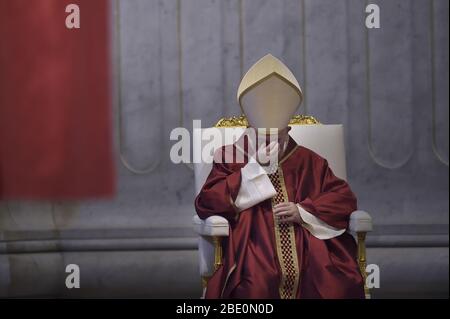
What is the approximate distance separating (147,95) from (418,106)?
152 cm

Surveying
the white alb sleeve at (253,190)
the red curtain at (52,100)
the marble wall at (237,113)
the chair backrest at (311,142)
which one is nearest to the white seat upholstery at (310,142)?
the chair backrest at (311,142)

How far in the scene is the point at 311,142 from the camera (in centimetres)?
441

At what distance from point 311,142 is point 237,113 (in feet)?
3.55

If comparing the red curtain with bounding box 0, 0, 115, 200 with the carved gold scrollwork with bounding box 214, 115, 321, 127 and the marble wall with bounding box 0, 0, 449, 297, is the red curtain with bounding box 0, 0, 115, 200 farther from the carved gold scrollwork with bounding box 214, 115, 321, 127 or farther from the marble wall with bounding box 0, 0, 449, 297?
the carved gold scrollwork with bounding box 214, 115, 321, 127

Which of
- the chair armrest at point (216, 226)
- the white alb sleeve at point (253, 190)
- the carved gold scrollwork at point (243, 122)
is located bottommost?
the chair armrest at point (216, 226)

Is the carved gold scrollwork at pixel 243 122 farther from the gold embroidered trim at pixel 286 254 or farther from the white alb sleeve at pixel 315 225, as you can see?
the white alb sleeve at pixel 315 225

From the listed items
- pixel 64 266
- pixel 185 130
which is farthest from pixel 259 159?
pixel 64 266

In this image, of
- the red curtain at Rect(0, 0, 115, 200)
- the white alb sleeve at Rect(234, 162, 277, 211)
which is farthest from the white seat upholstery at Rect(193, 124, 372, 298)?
the red curtain at Rect(0, 0, 115, 200)

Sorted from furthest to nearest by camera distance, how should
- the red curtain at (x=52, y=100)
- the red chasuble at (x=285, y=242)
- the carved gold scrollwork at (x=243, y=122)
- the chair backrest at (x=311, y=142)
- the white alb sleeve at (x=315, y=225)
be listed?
1. the red curtain at (x=52, y=100)
2. the carved gold scrollwork at (x=243, y=122)
3. the chair backrest at (x=311, y=142)
4. the white alb sleeve at (x=315, y=225)
5. the red chasuble at (x=285, y=242)

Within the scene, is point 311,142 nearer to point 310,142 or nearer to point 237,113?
point 310,142

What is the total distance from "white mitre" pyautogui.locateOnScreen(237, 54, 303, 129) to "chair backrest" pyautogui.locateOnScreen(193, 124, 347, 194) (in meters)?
0.44

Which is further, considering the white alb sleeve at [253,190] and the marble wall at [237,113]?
the marble wall at [237,113]

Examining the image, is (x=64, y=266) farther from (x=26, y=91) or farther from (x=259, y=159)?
(x=259, y=159)

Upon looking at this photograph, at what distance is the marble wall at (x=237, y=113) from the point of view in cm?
540
